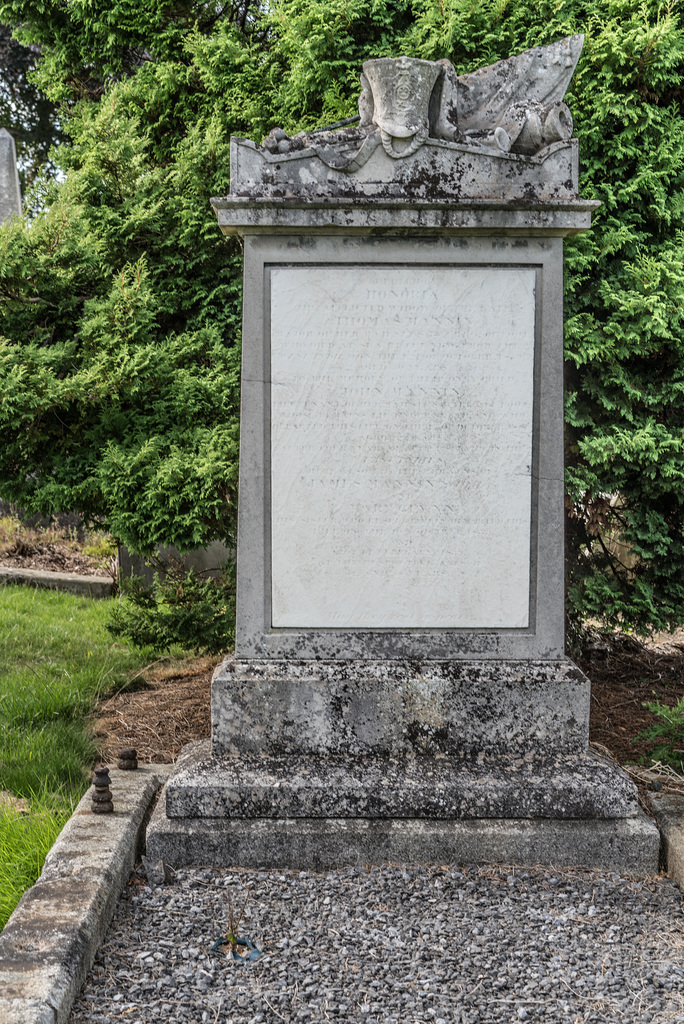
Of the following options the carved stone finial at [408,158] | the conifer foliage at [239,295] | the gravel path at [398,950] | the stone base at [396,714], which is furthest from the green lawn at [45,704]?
the carved stone finial at [408,158]

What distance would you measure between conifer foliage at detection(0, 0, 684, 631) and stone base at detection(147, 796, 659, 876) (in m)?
1.70

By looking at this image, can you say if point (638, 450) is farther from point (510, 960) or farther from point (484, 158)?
point (510, 960)

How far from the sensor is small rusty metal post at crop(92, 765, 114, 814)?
2838mm

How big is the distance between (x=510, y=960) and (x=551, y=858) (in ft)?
1.81

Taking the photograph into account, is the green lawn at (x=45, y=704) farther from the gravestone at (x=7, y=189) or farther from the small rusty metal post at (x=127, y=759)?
the gravestone at (x=7, y=189)

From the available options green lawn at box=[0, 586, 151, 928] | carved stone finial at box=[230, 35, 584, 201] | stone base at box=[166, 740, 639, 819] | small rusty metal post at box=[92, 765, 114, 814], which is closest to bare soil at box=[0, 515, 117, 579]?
green lawn at box=[0, 586, 151, 928]

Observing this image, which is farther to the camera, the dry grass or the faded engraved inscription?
the dry grass

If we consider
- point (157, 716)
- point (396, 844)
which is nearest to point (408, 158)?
point (396, 844)

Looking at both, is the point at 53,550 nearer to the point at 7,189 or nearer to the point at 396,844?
the point at 7,189

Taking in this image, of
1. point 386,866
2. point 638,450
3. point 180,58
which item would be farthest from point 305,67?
point 386,866

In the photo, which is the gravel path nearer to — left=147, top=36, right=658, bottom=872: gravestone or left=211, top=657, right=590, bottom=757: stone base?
left=147, top=36, right=658, bottom=872: gravestone

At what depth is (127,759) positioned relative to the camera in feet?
10.6

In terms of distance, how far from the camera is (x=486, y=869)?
274 centimetres

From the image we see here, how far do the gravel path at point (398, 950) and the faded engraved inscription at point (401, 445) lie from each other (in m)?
0.89
